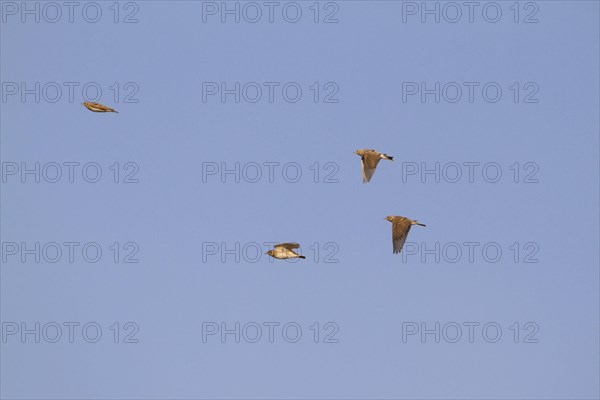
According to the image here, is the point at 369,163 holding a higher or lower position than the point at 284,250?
higher

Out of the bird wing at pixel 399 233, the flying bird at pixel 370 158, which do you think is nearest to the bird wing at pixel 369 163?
Answer: the flying bird at pixel 370 158

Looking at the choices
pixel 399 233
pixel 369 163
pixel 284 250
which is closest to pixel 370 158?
pixel 369 163

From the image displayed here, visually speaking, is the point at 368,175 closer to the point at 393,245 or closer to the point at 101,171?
the point at 393,245

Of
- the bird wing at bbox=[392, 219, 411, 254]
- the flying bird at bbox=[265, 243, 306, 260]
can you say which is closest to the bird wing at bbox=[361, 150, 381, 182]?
the bird wing at bbox=[392, 219, 411, 254]

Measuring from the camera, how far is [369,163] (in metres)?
75.4

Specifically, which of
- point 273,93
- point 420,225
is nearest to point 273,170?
point 273,93

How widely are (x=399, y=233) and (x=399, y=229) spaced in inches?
13.6

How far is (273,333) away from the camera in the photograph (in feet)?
300

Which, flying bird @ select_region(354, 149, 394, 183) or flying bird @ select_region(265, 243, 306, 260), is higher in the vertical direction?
flying bird @ select_region(354, 149, 394, 183)

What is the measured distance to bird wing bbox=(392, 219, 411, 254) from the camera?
252 ft

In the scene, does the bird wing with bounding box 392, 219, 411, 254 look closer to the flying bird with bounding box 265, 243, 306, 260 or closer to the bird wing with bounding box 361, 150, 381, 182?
the bird wing with bounding box 361, 150, 381, 182

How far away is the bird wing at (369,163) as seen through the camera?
74500 millimetres

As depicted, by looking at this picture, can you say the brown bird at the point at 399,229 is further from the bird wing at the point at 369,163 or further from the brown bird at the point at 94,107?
the brown bird at the point at 94,107

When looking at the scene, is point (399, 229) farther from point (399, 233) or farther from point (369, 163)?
point (369, 163)
